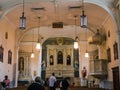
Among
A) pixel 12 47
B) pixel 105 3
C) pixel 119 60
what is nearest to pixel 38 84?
pixel 119 60

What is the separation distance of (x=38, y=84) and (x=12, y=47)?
1069 cm

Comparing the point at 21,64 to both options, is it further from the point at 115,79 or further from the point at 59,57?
the point at 115,79

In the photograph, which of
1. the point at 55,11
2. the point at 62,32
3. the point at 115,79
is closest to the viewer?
the point at 115,79

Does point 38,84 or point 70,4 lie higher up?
point 70,4

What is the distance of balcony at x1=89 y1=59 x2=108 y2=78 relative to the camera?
13.4 metres

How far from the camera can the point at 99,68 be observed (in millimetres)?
13477

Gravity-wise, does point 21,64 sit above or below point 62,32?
below

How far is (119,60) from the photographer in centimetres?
1005

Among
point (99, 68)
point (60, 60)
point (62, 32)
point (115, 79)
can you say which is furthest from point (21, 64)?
point (115, 79)

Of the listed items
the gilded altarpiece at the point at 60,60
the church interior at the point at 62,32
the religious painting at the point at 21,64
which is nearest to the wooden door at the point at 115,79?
the church interior at the point at 62,32

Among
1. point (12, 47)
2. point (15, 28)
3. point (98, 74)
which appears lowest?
point (98, 74)

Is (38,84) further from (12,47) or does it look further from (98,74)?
(12,47)

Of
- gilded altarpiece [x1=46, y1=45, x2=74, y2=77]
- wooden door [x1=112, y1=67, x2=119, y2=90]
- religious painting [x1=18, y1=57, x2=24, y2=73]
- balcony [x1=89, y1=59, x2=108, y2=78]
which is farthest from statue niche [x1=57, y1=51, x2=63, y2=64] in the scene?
wooden door [x1=112, y1=67, x2=119, y2=90]

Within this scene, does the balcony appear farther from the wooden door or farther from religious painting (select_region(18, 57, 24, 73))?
religious painting (select_region(18, 57, 24, 73))
